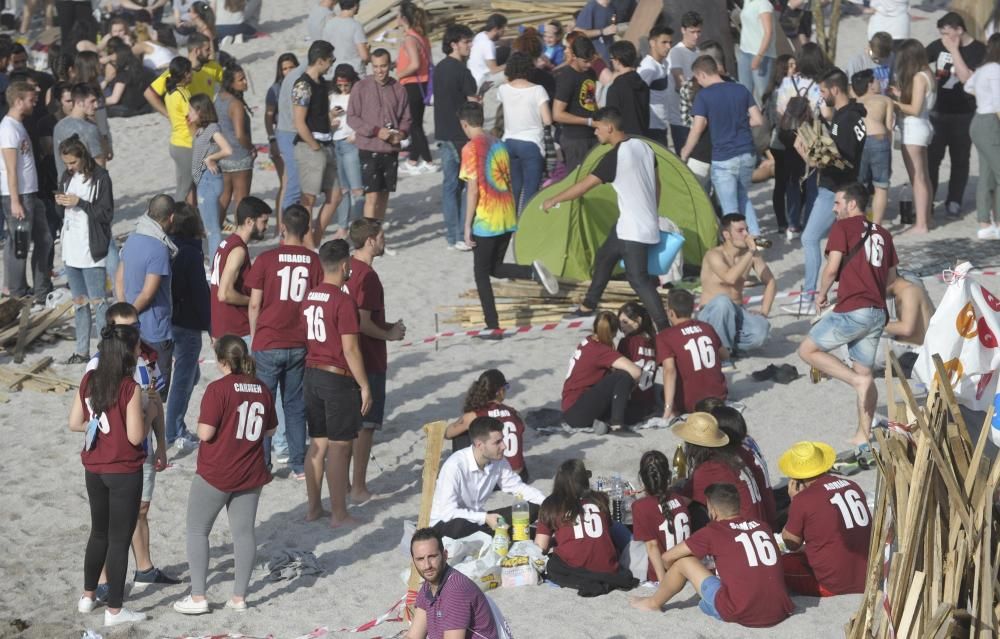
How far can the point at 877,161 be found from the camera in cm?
1422

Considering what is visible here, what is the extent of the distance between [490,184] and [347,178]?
3.08m

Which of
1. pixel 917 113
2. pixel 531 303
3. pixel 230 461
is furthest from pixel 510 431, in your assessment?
pixel 917 113

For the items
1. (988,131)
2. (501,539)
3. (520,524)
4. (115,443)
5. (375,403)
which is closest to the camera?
(115,443)

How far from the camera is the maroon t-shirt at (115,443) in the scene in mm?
8109

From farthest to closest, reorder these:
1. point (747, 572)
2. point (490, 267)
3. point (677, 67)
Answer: point (677, 67) < point (490, 267) < point (747, 572)

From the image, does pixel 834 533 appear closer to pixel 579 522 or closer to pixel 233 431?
pixel 579 522

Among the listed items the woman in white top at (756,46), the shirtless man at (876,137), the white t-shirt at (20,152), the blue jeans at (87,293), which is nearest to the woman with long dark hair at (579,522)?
the blue jeans at (87,293)

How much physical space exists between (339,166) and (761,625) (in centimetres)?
838

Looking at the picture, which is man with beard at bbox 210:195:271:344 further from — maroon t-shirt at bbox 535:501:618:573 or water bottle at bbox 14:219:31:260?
water bottle at bbox 14:219:31:260

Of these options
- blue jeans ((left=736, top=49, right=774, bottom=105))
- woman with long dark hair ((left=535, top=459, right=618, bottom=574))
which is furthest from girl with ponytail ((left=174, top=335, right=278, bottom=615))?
blue jeans ((left=736, top=49, right=774, bottom=105))

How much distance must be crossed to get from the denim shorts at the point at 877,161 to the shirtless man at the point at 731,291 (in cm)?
230

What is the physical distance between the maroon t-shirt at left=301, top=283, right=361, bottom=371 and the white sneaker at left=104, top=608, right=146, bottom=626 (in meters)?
1.91

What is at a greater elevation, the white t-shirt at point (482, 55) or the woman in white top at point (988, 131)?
the white t-shirt at point (482, 55)

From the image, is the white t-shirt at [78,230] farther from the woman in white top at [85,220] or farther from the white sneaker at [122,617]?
the white sneaker at [122,617]
